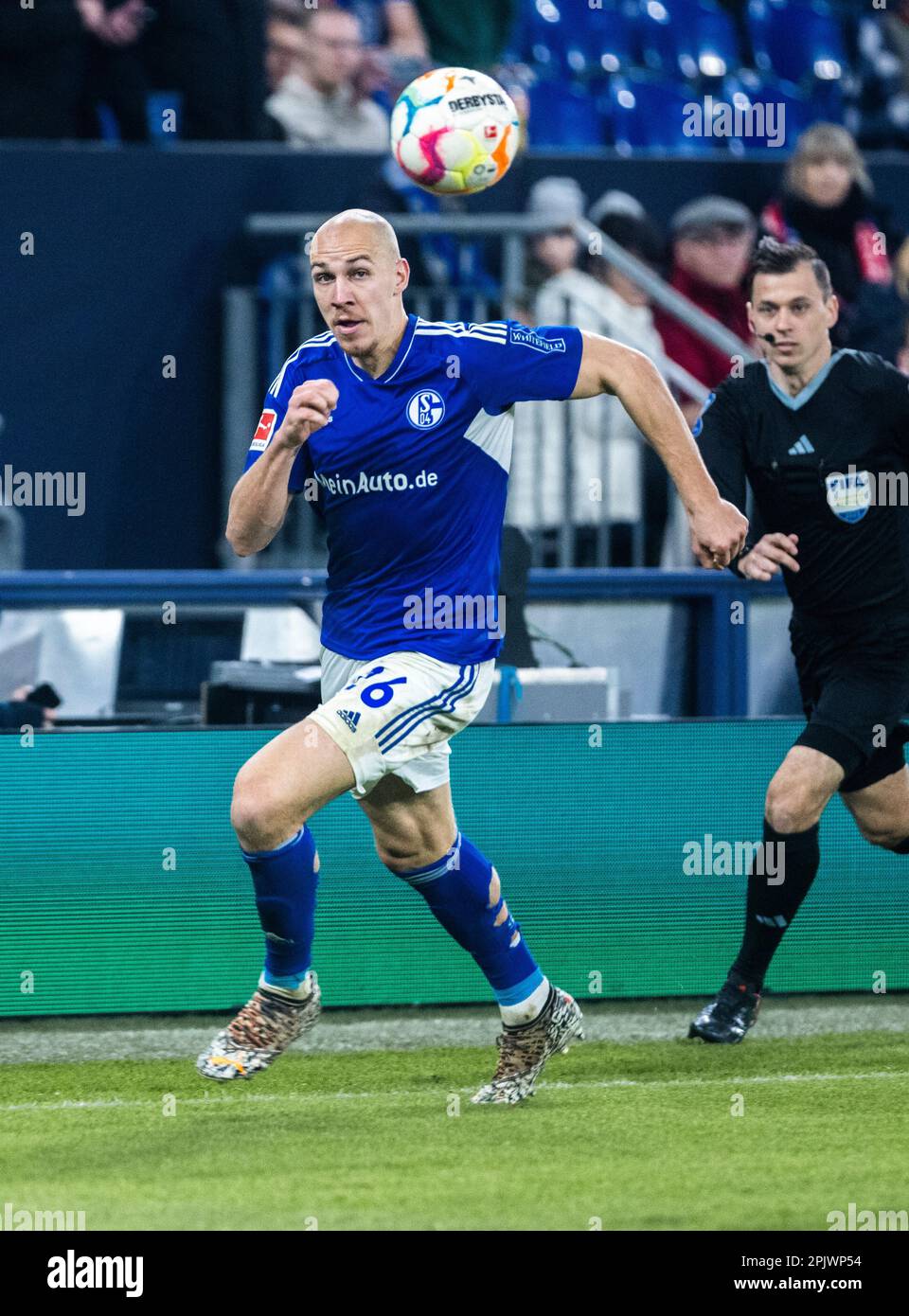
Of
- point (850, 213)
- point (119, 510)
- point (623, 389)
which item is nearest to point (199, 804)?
point (623, 389)

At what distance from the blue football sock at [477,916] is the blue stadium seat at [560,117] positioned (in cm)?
772

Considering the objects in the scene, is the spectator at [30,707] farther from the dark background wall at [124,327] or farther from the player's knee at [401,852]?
the dark background wall at [124,327]

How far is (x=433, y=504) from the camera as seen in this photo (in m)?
5.51

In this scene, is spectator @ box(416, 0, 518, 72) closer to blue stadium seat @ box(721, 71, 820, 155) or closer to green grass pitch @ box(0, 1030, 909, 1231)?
blue stadium seat @ box(721, 71, 820, 155)

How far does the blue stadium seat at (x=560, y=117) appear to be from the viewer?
41.6 ft

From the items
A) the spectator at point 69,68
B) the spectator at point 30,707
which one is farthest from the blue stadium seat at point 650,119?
the spectator at point 30,707

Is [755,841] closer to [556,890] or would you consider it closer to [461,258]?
[556,890]

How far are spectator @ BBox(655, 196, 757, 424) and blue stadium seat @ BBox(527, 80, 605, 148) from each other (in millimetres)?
1380

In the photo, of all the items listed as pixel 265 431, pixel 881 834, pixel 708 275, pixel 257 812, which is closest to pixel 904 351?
pixel 708 275

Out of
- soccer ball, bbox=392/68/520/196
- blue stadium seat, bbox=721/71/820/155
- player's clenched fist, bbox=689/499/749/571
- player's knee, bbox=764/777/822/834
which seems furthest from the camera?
blue stadium seat, bbox=721/71/820/155

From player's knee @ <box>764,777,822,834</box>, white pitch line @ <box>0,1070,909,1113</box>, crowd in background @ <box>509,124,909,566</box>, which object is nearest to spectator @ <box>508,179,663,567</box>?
crowd in background @ <box>509,124,909,566</box>

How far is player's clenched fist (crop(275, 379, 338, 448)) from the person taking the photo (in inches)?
195

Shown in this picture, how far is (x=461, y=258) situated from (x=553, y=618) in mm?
3373

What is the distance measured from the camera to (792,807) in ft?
21.2
